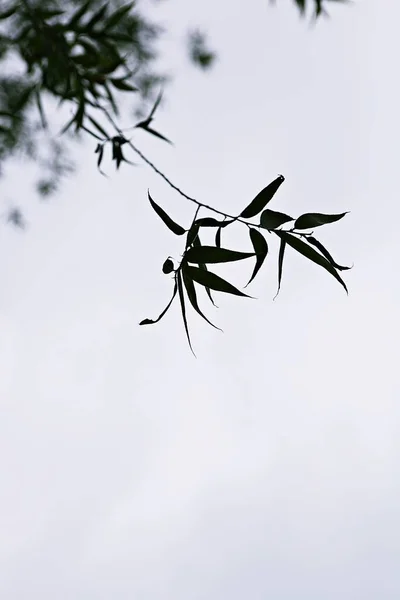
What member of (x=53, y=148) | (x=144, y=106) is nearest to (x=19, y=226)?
(x=53, y=148)

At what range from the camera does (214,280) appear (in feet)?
2.41

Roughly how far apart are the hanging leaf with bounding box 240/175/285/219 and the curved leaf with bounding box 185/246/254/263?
0.15 ft

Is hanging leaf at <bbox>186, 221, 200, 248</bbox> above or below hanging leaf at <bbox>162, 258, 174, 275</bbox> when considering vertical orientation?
above

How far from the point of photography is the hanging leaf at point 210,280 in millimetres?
727

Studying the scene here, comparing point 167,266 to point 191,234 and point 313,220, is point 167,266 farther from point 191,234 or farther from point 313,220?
point 313,220

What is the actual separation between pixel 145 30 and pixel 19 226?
1.02m

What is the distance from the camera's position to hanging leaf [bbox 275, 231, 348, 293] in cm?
72

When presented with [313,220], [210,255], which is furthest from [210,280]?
[313,220]

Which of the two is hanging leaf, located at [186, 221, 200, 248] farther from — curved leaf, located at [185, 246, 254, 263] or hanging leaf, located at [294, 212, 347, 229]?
hanging leaf, located at [294, 212, 347, 229]

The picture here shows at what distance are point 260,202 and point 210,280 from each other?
4.0 inches

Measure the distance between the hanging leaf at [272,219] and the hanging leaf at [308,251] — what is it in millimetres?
19

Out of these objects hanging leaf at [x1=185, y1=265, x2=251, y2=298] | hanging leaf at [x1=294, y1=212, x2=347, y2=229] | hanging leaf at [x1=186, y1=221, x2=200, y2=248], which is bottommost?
hanging leaf at [x1=185, y1=265, x2=251, y2=298]

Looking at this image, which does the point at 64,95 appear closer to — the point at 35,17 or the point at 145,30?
the point at 35,17

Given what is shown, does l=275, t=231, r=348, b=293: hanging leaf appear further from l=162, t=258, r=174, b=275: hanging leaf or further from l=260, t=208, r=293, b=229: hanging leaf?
l=162, t=258, r=174, b=275: hanging leaf
